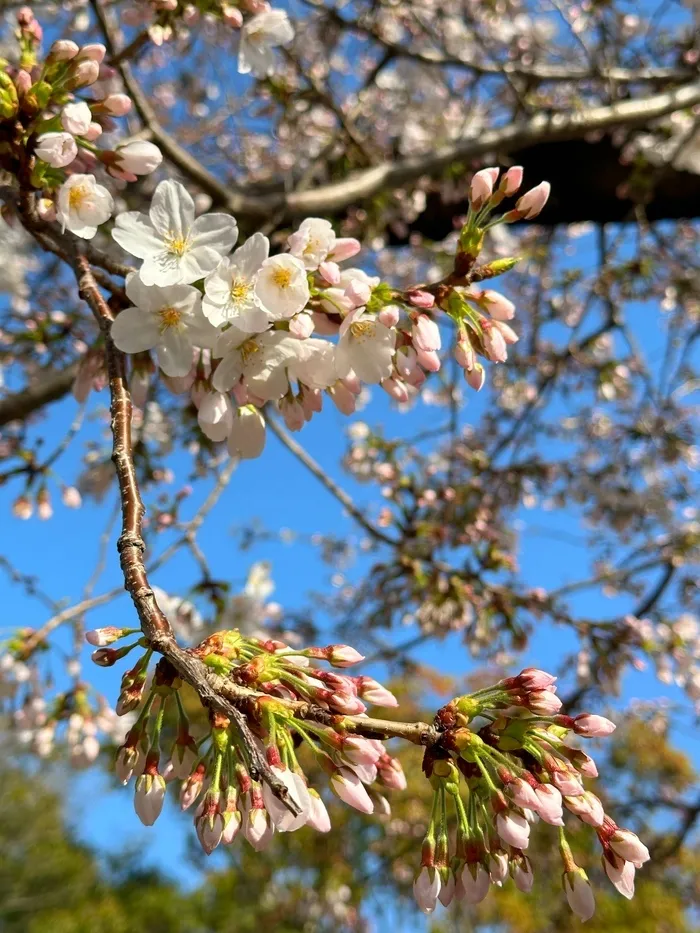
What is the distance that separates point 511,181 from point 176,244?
1.95 feet

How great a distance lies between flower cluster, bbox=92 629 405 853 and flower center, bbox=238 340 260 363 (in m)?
0.46

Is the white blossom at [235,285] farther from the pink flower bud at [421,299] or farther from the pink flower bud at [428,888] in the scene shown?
the pink flower bud at [428,888]

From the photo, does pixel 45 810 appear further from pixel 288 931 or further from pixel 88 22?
pixel 88 22

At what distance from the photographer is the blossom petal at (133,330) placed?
114cm

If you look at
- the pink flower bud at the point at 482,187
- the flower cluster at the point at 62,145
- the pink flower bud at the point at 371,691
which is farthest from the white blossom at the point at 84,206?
the pink flower bud at the point at 371,691

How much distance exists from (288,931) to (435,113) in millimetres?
11932

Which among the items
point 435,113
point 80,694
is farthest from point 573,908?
point 435,113

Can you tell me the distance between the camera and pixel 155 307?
111 cm

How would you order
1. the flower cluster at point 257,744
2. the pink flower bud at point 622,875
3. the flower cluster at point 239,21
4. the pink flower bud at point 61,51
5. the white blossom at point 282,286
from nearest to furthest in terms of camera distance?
1. the flower cluster at point 257,744
2. the pink flower bud at point 622,875
3. the white blossom at point 282,286
4. the pink flower bud at point 61,51
5. the flower cluster at point 239,21

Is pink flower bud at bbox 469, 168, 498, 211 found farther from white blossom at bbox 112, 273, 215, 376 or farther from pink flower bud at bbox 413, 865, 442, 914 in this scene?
pink flower bud at bbox 413, 865, 442, 914

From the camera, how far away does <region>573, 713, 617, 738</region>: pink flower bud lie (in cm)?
101

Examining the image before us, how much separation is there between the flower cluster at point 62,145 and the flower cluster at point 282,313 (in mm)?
84

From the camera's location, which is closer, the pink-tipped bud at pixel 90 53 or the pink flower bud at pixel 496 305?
the pink flower bud at pixel 496 305

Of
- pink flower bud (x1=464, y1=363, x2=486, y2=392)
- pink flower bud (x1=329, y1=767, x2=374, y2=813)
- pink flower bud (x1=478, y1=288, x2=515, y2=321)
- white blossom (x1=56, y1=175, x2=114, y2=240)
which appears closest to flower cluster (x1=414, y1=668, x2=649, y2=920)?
pink flower bud (x1=329, y1=767, x2=374, y2=813)
